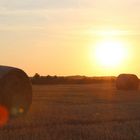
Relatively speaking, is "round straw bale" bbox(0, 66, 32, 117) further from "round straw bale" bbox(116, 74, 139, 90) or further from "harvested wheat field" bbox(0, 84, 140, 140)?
"round straw bale" bbox(116, 74, 139, 90)

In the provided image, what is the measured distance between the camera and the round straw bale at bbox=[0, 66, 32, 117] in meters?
14.2

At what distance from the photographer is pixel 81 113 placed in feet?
44.2

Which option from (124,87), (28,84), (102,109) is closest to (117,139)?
(102,109)

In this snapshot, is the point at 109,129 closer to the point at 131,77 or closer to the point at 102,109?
the point at 102,109

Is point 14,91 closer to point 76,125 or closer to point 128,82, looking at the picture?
point 76,125

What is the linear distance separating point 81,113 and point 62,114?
0.65m

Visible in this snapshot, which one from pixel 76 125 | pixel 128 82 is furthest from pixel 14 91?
pixel 128 82

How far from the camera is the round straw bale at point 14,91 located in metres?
14.2

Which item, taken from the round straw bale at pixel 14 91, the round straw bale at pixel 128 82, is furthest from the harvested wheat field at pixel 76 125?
the round straw bale at pixel 128 82

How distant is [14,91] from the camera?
14.8m

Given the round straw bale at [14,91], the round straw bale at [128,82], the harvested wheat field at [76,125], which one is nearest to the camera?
the harvested wheat field at [76,125]

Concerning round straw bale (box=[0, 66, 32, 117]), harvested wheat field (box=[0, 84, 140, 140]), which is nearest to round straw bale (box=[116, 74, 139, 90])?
round straw bale (box=[0, 66, 32, 117])

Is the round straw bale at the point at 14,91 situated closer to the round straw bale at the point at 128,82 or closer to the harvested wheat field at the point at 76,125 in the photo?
the harvested wheat field at the point at 76,125

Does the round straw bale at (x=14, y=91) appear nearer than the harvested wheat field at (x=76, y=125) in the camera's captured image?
No
